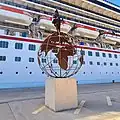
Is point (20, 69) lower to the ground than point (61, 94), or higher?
higher

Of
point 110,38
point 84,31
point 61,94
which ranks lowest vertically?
point 61,94

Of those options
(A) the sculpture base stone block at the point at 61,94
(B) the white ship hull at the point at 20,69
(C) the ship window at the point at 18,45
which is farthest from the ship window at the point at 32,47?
(A) the sculpture base stone block at the point at 61,94

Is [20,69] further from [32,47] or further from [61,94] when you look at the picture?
[61,94]

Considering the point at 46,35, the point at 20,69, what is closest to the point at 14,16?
the point at 46,35

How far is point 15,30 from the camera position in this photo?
703 inches

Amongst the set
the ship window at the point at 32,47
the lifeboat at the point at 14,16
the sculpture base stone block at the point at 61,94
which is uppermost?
the lifeboat at the point at 14,16

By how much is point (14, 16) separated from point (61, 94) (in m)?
13.1

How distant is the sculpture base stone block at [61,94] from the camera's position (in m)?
6.38

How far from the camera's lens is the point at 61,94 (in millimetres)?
6484

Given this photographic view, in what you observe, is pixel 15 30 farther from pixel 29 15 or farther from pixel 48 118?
pixel 48 118

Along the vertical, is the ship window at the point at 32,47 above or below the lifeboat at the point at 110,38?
below

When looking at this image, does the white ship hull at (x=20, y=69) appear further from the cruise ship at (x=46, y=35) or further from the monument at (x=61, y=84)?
the monument at (x=61, y=84)

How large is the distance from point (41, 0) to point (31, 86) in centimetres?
1193

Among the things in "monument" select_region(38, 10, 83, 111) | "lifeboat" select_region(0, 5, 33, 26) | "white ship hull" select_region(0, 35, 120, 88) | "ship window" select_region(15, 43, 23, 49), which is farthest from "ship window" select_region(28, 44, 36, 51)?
"monument" select_region(38, 10, 83, 111)
